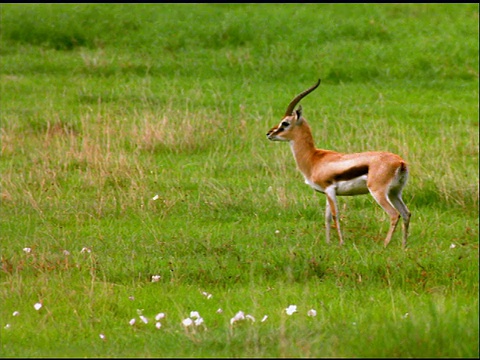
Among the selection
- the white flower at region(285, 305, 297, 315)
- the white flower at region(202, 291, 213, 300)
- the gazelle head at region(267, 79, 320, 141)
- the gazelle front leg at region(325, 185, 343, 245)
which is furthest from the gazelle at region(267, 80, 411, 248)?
the white flower at region(285, 305, 297, 315)

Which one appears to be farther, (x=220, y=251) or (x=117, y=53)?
(x=117, y=53)

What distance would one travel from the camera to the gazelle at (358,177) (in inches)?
329

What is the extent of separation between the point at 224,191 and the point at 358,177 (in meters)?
1.93

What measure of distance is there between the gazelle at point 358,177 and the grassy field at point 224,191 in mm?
284

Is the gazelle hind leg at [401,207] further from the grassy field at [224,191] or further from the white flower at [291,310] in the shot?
the white flower at [291,310]

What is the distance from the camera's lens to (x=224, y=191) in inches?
394

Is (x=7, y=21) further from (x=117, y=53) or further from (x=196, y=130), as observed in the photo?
(x=196, y=130)

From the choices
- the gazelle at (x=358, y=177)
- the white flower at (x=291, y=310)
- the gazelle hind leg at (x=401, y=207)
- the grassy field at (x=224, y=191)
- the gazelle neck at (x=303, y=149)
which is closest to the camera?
the white flower at (x=291, y=310)

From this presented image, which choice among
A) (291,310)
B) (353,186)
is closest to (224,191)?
(353,186)

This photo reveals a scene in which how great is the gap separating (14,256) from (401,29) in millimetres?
14280

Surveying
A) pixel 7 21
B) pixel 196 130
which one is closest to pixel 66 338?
pixel 196 130

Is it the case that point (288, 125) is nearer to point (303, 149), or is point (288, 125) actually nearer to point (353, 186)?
point (303, 149)

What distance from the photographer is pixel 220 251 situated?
810 centimetres

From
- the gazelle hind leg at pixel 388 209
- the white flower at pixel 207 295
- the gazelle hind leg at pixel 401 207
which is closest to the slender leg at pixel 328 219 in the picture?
the gazelle hind leg at pixel 388 209
